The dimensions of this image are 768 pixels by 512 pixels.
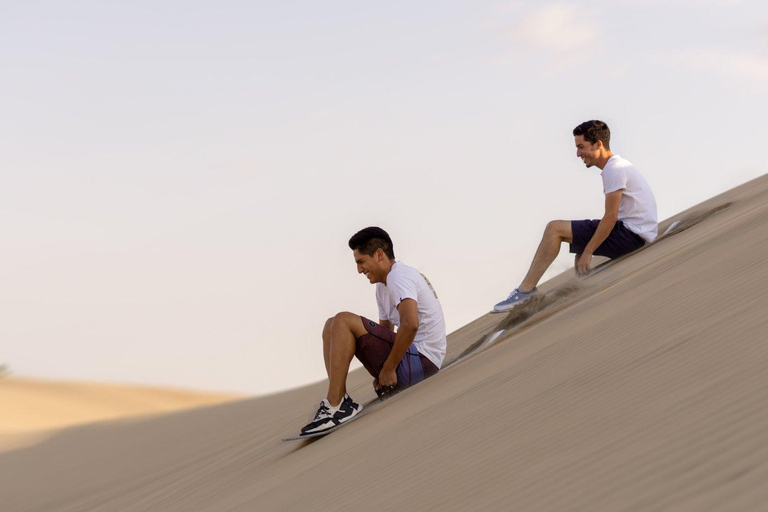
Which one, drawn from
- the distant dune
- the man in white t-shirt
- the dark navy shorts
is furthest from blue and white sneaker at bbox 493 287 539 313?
the distant dune

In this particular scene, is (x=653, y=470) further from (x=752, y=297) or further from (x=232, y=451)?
(x=232, y=451)

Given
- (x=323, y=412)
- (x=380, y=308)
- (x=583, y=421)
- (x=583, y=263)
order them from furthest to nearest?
(x=583, y=263) → (x=380, y=308) → (x=323, y=412) → (x=583, y=421)

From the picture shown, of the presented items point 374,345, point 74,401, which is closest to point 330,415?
point 374,345

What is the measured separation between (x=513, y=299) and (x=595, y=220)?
1149 mm

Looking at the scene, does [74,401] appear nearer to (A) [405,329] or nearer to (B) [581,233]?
(B) [581,233]

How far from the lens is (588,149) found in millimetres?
9312

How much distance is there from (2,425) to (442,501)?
2042 cm

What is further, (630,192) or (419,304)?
(630,192)

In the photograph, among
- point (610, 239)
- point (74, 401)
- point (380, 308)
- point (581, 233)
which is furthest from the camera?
point (74, 401)

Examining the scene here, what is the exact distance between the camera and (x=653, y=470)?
313 cm

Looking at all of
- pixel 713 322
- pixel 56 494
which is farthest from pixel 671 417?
pixel 56 494

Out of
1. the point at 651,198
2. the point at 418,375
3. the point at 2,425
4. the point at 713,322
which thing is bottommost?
the point at 713,322

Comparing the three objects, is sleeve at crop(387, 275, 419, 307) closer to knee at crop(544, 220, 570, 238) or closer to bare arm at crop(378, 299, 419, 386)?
bare arm at crop(378, 299, 419, 386)

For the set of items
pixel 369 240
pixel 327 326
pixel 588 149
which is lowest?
pixel 327 326
